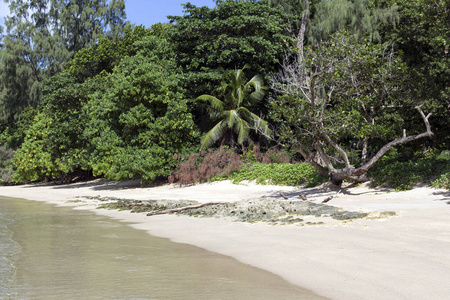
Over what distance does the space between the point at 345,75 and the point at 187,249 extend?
10.5 meters

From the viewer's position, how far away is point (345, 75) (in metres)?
15.6

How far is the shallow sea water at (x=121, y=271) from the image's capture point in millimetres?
4953

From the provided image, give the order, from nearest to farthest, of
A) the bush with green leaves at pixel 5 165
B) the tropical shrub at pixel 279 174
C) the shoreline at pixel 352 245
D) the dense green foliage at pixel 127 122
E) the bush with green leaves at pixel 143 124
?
the shoreline at pixel 352 245 → the tropical shrub at pixel 279 174 → the bush with green leaves at pixel 143 124 → the dense green foliage at pixel 127 122 → the bush with green leaves at pixel 5 165

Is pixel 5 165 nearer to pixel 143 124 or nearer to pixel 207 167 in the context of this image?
pixel 143 124

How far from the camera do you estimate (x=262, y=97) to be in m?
24.4

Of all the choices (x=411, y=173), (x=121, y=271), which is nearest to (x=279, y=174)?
(x=411, y=173)

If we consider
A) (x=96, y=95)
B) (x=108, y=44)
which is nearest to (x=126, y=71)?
(x=96, y=95)

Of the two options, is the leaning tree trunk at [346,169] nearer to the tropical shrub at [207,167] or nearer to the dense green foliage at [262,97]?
the dense green foliage at [262,97]

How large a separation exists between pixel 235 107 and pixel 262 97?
1.69 metres

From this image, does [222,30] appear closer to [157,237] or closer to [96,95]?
[96,95]

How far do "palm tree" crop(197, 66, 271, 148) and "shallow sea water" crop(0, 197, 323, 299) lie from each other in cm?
1447

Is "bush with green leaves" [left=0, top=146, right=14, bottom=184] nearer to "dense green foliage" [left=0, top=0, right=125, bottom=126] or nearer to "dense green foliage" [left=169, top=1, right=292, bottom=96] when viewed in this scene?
"dense green foliage" [left=0, top=0, right=125, bottom=126]

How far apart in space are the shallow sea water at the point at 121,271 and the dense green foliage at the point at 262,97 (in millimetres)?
8011

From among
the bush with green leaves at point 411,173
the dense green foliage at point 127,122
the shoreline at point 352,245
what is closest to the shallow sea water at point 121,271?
the shoreline at point 352,245
